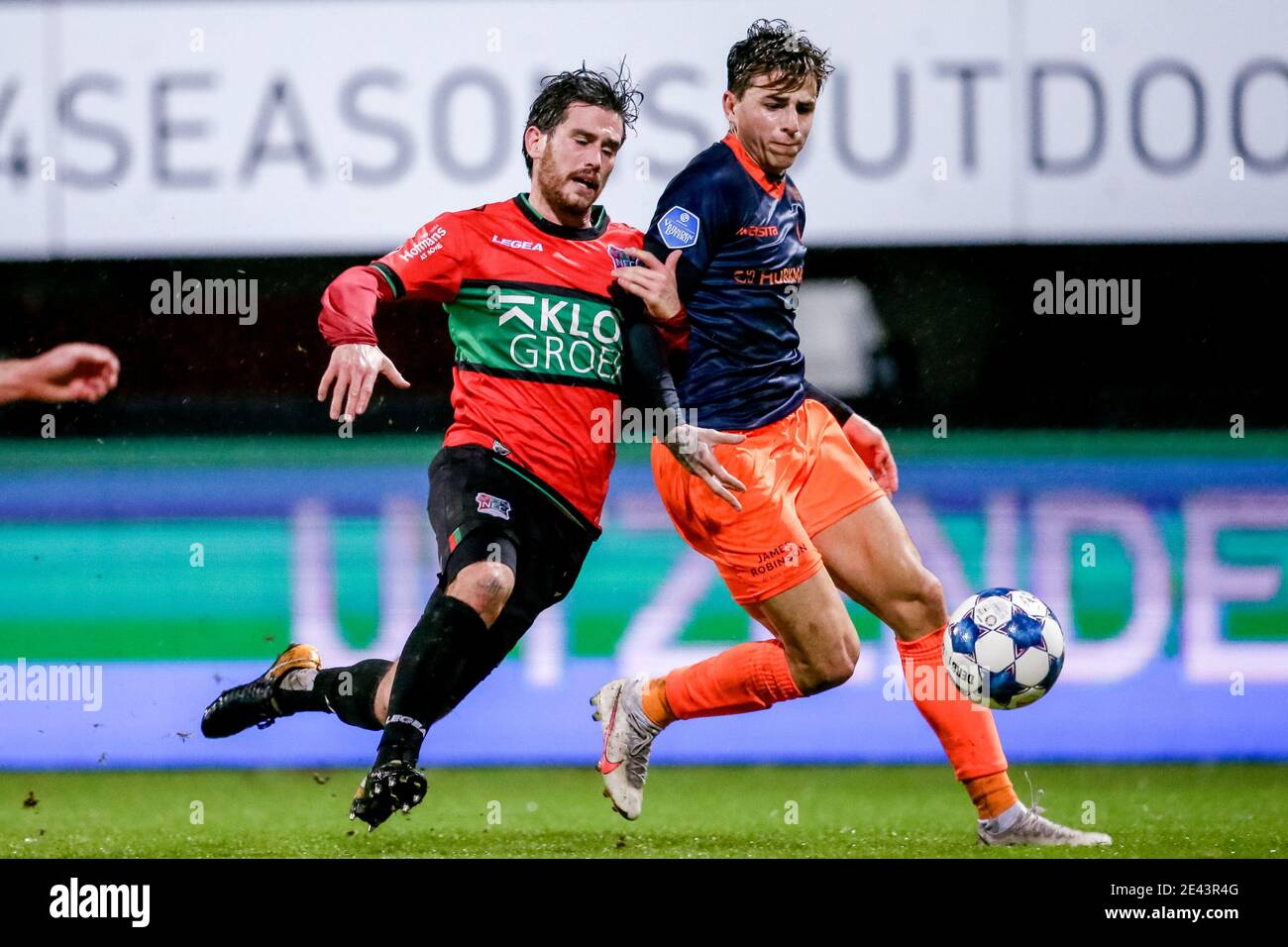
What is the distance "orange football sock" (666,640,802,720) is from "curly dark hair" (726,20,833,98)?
5.05 feet

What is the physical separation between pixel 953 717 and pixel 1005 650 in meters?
0.26

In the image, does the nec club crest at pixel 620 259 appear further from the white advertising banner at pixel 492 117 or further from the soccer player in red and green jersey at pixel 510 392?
the white advertising banner at pixel 492 117

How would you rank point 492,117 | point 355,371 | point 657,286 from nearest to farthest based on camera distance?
point 355,371, point 657,286, point 492,117

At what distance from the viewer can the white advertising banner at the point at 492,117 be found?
5133 mm

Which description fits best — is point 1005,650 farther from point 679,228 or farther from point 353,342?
point 353,342

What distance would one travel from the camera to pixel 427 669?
4.04 meters

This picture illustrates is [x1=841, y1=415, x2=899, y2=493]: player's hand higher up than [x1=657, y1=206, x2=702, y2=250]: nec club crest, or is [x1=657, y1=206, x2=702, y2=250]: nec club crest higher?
[x1=657, y1=206, x2=702, y2=250]: nec club crest

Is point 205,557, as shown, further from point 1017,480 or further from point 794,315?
point 1017,480

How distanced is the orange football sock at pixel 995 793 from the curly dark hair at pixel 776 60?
1939 millimetres

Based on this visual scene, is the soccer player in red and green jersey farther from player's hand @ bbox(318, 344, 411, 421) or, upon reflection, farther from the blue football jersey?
the blue football jersey

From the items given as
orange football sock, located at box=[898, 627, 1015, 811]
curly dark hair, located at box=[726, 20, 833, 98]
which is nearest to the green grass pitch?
orange football sock, located at box=[898, 627, 1015, 811]

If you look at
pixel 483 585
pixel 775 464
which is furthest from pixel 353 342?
pixel 775 464

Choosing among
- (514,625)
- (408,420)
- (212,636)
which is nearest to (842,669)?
(514,625)

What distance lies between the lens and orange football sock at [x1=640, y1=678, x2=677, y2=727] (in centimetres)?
452
